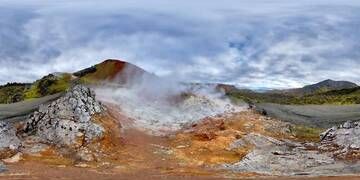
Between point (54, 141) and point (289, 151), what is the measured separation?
50.3 feet

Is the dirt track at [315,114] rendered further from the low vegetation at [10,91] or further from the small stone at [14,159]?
the low vegetation at [10,91]

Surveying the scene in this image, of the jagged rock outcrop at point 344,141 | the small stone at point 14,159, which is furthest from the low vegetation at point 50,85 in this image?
the jagged rock outcrop at point 344,141

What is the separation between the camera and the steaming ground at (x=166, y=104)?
46.9 metres

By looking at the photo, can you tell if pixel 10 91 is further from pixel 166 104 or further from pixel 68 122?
pixel 68 122

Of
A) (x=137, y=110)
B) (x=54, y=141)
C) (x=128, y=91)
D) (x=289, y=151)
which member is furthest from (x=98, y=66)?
(x=289, y=151)

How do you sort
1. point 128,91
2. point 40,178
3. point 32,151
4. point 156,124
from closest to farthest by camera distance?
Answer: point 40,178 → point 32,151 → point 156,124 → point 128,91

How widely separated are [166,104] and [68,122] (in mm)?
11028

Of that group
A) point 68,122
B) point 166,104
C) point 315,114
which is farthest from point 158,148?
point 315,114

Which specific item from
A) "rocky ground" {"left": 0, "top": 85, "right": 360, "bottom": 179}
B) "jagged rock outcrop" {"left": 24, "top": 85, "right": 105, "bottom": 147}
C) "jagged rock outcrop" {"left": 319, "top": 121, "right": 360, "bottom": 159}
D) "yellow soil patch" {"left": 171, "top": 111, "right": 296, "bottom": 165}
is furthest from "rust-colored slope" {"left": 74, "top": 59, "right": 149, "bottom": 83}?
"jagged rock outcrop" {"left": 319, "top": 121, "right": 360, "bottom": 159}

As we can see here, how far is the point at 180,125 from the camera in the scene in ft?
152

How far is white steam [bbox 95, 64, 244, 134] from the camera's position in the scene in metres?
47.1

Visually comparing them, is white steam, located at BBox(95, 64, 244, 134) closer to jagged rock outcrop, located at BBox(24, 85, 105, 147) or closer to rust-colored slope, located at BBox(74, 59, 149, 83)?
rust-colored slope, located at BBox(74, 59, 149, 83)

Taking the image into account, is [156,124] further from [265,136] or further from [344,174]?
[344,174]

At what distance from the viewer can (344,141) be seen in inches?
1603
